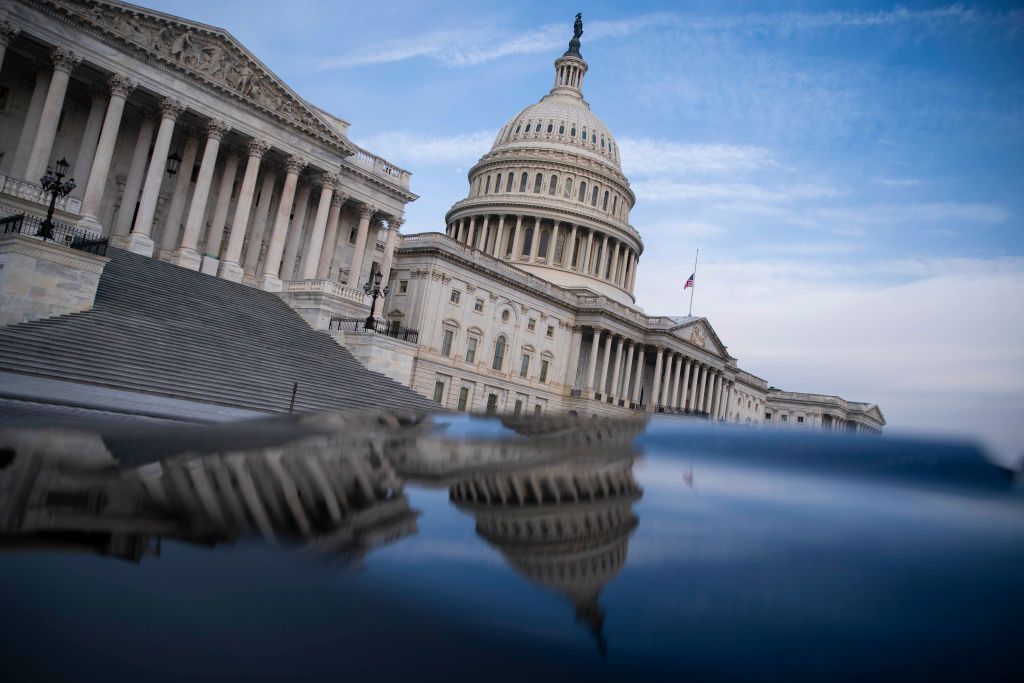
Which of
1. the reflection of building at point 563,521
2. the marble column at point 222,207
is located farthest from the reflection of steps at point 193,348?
the reflection of building at point 563,521

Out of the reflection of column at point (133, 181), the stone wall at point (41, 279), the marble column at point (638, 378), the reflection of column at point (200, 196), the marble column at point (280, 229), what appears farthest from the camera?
the marble column at point (638, 378)

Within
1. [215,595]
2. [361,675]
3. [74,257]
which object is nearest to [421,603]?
[361,675]

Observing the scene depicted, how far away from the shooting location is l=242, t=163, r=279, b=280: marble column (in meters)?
38.7

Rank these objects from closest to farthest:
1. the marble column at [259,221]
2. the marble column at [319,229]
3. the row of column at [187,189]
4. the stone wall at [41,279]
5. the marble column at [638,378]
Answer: the stone wall at [41,279] < the row of column at [187,189] < the marble column at [319,229] < the marble column at [259,221] < the marble column at [638,378]

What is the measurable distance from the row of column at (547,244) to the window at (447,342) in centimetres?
2527

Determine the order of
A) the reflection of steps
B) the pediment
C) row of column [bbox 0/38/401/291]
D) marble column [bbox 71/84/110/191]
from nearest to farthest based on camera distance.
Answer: the reflection of steps → row of column [bbox 0/38/401/291] → the pediment → marble column [bbox 71/84/110/191]

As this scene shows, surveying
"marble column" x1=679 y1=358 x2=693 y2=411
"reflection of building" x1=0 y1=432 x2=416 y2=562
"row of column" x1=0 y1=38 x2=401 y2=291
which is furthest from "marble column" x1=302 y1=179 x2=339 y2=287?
"marble column" x1=679 y1=358 x2=693 y2=411

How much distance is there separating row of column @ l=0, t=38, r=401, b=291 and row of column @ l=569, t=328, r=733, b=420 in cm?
2755

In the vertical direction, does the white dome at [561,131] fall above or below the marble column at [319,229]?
above

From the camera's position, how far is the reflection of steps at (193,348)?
19.6 m

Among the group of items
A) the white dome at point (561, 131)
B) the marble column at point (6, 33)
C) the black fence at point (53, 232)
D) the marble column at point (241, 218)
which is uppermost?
the white dome at point (561, 131)

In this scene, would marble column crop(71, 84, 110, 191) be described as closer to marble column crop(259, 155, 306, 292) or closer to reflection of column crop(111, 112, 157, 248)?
reflection of column crop(111, 112, 157, 248)

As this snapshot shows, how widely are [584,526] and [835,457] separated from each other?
1.43 m

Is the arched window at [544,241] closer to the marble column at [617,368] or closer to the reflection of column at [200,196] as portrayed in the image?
the marble column at [617,368]
